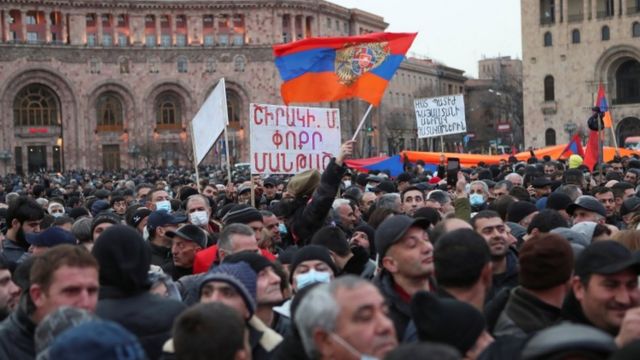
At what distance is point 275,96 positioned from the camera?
7662 centimetres

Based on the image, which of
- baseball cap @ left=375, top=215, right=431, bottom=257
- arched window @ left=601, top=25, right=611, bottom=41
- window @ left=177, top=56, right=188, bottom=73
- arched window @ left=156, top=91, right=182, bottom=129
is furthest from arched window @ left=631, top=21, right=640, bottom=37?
baseball cap @ left=375, top=215, right=431, bottom=257

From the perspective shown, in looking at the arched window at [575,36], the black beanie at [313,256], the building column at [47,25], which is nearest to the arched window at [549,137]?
the arched window at [575,36]

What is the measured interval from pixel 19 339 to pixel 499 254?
3.31m

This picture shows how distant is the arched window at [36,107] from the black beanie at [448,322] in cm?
7132

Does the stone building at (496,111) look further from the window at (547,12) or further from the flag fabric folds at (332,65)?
the flag fabric folds at (332,65)

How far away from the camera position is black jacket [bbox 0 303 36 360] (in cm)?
494

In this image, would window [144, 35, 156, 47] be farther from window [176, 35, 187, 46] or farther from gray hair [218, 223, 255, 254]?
gray hair [218, 223, 255, 254]

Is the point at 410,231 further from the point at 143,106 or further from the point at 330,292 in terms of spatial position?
the point at 143,106

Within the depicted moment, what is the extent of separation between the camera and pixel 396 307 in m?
5.43

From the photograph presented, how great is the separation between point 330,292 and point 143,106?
7197 centimetres

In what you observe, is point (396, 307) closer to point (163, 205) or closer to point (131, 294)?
point (131, 294)

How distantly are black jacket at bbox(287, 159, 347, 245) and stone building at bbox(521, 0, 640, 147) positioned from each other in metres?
54.2

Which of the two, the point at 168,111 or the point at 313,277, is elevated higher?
the point at 168,111

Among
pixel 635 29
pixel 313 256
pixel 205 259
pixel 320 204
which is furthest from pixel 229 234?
pixel 635 29
